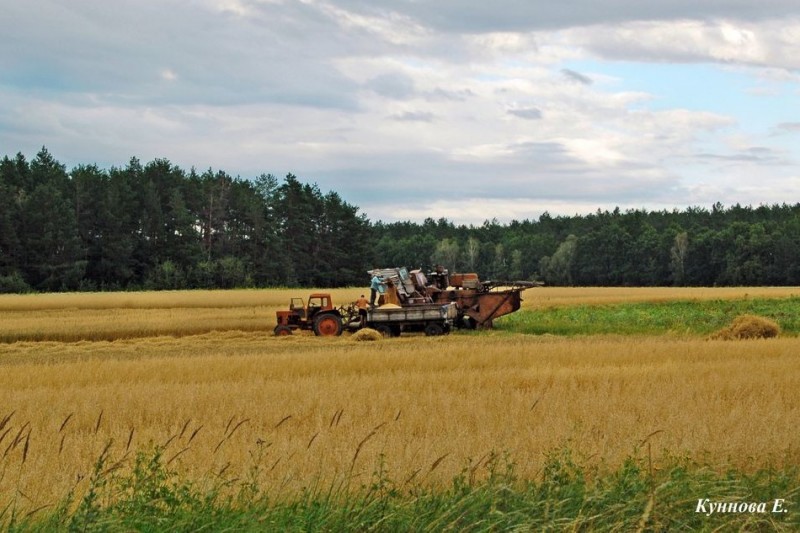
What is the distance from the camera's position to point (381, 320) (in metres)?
32.8

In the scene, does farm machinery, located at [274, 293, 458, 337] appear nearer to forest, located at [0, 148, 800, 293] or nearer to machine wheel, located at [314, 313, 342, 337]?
machine wheel, located at [314, 313, 342, 337]

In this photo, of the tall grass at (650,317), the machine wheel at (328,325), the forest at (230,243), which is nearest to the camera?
the machine wheel at (328,325)

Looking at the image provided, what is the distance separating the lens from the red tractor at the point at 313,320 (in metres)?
32.6

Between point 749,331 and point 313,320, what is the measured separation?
15096 millimetres

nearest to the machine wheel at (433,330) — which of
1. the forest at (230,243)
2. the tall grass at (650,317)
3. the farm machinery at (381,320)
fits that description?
the farm machinery at (381,320)

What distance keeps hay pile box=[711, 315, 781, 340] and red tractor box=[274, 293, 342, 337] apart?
1305 centimetres

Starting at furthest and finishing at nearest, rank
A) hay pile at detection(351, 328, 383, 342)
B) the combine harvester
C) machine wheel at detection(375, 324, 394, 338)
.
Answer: the combine harvester < machine wheel at detection(375, 324, 394, 338) < hay pile at detection(351, 328, 383, 342)

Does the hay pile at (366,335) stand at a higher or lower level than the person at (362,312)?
lower

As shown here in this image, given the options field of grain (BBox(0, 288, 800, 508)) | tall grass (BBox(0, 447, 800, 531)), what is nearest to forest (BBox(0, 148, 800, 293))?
field of grain (BBox(0, 288, 800, 508))

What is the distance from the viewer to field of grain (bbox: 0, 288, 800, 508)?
898 cm

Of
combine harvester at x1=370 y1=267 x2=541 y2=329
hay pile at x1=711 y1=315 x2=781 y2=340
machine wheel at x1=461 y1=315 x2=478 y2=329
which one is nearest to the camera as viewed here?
hay pile at x1=711 y1=315 x2=781 y2=340

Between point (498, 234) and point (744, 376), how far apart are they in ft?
577

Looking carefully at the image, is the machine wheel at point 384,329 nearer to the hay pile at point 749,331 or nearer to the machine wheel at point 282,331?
the machine wheel at point 282,331

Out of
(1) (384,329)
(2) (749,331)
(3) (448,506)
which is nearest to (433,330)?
(1) (384,329)
